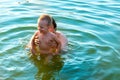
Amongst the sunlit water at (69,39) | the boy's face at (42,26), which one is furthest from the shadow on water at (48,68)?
the boy's face at (42,26)

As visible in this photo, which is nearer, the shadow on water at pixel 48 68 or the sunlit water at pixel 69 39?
the shadow on water at pixel 48 68

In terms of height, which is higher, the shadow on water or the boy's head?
the boy's head

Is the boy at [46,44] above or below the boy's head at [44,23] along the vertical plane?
below

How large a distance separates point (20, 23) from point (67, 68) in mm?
3341

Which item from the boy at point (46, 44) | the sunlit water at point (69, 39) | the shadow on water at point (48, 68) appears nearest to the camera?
the shadow on water at point (48, 68)

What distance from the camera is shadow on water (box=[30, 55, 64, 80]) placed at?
288 inches

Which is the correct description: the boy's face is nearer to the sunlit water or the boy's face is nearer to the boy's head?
the boy's head

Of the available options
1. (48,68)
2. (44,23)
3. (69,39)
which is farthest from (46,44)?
(69,39)

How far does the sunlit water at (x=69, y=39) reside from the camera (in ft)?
24.5

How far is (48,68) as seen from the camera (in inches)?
304

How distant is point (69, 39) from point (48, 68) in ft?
6.20

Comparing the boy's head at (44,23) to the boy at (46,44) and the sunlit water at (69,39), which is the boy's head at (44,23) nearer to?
the boy at (46,44)

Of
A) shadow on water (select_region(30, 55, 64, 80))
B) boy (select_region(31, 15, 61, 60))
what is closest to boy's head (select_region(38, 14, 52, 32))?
boy (select_region(31, 15, 61, 60))

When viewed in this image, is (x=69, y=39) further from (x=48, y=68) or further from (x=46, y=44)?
(x=48, y=68)
